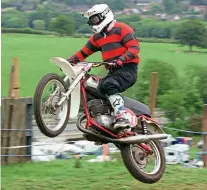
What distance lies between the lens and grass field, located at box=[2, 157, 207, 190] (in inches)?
254

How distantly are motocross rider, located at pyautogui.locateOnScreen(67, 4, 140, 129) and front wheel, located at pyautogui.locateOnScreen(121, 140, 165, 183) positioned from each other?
1.21 feet

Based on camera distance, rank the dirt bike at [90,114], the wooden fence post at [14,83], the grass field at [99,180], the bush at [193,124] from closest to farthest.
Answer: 1. the dirt bike at [90,114]
2. the grass field at [99,180]
3. the wooden fence post at [14,83]
4. the bush at [193,124]

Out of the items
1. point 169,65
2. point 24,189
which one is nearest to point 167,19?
point 169,65

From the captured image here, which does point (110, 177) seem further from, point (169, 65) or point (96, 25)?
point (169, 65)

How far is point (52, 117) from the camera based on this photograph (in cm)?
577

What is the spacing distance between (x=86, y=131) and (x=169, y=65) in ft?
148

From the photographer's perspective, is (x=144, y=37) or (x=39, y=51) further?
(x=39, y=51)

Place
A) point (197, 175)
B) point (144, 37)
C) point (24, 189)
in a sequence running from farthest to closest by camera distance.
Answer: point (144, 37) < point (197, 175) < point (24, 189)

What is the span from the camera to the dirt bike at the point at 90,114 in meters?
5.65

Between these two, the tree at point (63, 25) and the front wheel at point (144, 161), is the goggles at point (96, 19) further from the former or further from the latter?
the tree at point (63, 25)

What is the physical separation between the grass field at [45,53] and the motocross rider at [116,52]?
32.8 meters

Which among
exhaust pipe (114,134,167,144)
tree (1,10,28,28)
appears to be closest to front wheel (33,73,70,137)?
exhaust pipe (114,134,167,144)

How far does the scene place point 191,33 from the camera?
50344 millimetres

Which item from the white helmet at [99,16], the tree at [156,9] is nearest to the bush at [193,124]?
the tree at [156,9]
